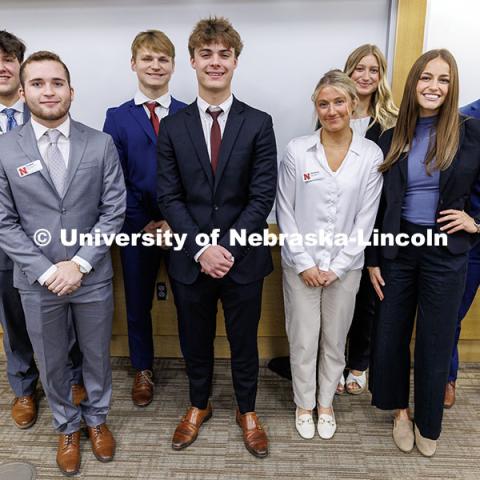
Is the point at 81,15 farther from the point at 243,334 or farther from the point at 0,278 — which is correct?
the point at 243,334

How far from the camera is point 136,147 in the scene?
2.16 m

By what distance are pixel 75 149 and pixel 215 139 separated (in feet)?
1.78

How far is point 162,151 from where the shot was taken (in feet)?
6.06

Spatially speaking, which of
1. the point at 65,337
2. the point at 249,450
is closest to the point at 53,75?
the point at 65,337

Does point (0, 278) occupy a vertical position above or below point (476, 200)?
below

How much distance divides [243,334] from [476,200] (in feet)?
3.77

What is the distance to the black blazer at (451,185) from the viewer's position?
69.4 inches

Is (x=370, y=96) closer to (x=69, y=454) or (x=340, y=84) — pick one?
(x=340, y=84)

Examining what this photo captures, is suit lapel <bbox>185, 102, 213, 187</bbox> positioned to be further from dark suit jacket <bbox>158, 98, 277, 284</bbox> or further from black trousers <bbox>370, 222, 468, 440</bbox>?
black trousers <bbox>370, 222, 468, 440</bbox>

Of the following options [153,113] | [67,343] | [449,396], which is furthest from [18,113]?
[449,396]

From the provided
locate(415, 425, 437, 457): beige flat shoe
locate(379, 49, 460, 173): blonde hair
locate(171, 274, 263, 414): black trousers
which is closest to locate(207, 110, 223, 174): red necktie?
locate(171, 274, 263, 414): black trousers

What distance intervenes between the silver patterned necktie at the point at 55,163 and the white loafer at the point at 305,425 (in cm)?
148

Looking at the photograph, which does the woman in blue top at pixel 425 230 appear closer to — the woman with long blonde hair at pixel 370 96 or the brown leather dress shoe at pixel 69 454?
the woman with long blonde hair at pixel 370 96

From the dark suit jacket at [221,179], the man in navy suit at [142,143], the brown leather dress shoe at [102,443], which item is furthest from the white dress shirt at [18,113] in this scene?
the brown leather dress shoe at [102,443]
